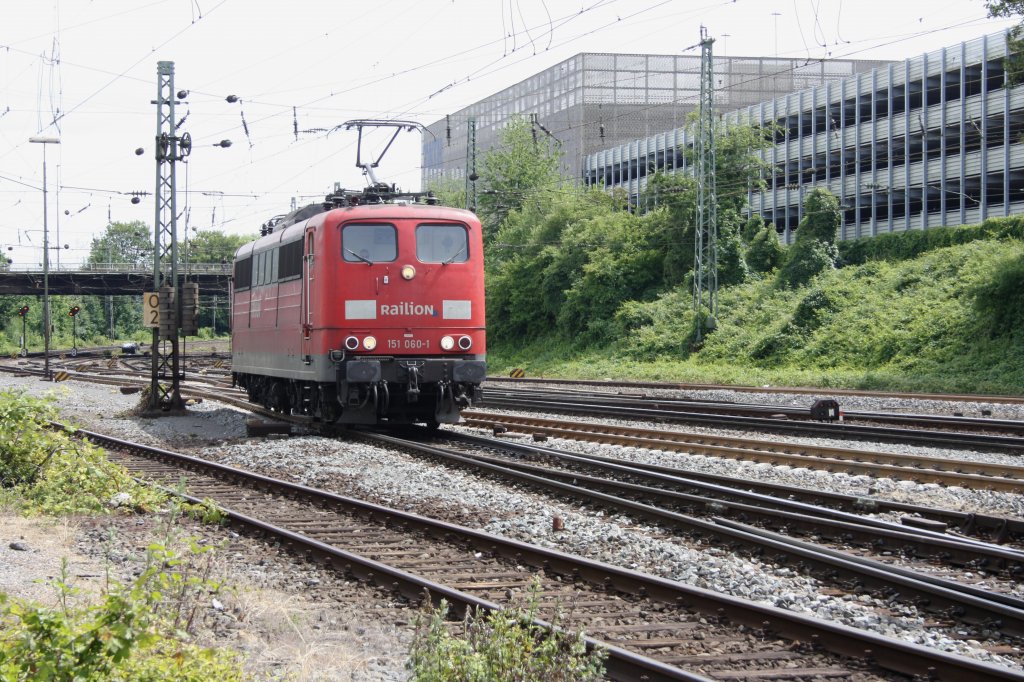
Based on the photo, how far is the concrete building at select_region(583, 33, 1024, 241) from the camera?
41.9 meters

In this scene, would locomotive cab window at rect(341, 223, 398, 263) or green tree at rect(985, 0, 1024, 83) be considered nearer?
locomotive cab window at rect(341, 223, 398, 263)

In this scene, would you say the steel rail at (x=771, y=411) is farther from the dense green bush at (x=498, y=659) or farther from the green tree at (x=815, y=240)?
the green tree at (x=815, y=240)

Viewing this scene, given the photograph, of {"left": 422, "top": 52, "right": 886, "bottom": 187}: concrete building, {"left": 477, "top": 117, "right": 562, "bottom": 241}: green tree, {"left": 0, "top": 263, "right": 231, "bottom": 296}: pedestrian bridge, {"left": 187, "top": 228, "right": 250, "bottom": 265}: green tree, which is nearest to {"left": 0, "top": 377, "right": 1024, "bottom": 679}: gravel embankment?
{"left": 477, "top": 117, "right": 562, "bottom": 241}: green tree

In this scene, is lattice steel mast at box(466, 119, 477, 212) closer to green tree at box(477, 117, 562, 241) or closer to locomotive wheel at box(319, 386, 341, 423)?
green tree at box(477, 117, 562, 241)

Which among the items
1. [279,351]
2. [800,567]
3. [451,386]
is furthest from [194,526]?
[279,351]

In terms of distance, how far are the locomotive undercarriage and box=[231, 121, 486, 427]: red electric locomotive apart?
16 mm

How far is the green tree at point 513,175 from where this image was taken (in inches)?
2360

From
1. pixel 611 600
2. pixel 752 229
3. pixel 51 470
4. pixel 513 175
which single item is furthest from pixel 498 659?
pixel 513 175

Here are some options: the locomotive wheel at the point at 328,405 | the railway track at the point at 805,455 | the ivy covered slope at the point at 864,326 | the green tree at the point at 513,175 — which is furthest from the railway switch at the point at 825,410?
the green tree at the point at 513,175

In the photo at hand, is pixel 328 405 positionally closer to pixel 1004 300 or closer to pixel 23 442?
pixel 23 442

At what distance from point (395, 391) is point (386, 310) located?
4.56 feet

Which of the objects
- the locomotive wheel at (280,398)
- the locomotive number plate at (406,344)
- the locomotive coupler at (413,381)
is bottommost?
the locomotive wheel at (280,398)

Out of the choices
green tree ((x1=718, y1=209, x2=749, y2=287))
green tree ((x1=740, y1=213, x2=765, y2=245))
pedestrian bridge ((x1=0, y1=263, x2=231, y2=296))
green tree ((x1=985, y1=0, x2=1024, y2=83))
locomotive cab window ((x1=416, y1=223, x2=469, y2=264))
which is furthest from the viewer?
pedestrian bridge ((x1=0, y1=263, x2=231, y2=296))

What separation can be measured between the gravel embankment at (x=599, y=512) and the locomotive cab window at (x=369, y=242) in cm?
292
